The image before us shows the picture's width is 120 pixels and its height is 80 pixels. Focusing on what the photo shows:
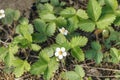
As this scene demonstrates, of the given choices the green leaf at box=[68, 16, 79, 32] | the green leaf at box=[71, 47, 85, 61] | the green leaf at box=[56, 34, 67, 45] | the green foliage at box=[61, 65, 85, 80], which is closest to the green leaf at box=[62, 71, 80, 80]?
the green foliage at box=[61, 65, 85, 80]

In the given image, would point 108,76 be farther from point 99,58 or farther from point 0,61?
point 0,61

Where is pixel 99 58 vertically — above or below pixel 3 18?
below

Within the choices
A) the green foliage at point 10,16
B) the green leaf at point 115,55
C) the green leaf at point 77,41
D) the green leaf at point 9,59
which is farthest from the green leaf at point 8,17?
the green leaf at point 115,55

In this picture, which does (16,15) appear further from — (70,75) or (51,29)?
(70,75)

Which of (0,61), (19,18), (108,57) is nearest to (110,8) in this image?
(108,57)

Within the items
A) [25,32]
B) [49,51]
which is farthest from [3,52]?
[49,51]

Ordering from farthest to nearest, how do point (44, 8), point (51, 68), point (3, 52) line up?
point (44, 8) < point (3, 52) < point (51, 68)
